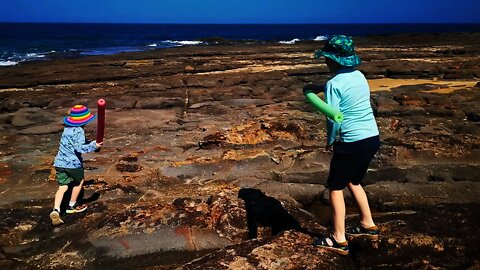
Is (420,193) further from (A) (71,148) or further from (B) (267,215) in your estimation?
A: (A) (71,148)

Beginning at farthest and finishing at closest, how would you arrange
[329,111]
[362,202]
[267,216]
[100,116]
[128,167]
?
[128,167], [267,216], [100,116], [362,202], [329,111]

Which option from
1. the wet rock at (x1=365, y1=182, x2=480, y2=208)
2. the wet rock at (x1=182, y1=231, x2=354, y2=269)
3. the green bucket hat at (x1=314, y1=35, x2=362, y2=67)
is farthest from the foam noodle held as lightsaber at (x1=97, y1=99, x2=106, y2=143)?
the wet rock at (x1=365, y1=182, x2=480, y2=208)

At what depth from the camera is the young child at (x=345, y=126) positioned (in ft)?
10.8

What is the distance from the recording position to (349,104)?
3.34m

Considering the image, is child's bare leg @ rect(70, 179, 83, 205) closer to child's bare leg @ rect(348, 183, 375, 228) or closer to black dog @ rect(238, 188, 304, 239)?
black dog @ rect(238, 188, 304, 239)

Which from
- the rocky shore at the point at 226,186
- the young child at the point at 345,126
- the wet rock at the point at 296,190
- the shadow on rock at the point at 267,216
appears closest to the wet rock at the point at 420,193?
the rocky shore at the point at 226,186

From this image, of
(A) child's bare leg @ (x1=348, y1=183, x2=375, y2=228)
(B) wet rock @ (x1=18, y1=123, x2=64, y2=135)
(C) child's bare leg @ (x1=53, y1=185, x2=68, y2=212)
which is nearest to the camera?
(A) child's bare leg @ (x1=348, y1=183, x2=375, y2=228)

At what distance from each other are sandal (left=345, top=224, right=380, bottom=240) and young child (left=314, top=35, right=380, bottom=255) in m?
0.33

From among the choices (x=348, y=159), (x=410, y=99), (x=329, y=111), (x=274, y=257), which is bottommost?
(x=274, y=257)

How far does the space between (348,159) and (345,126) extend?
11.1 inches

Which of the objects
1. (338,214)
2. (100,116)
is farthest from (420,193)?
(100,116)

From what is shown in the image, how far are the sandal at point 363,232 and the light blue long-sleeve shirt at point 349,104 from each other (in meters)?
0.93

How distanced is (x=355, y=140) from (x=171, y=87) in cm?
1233

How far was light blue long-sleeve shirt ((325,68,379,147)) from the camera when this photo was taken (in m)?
3.27
